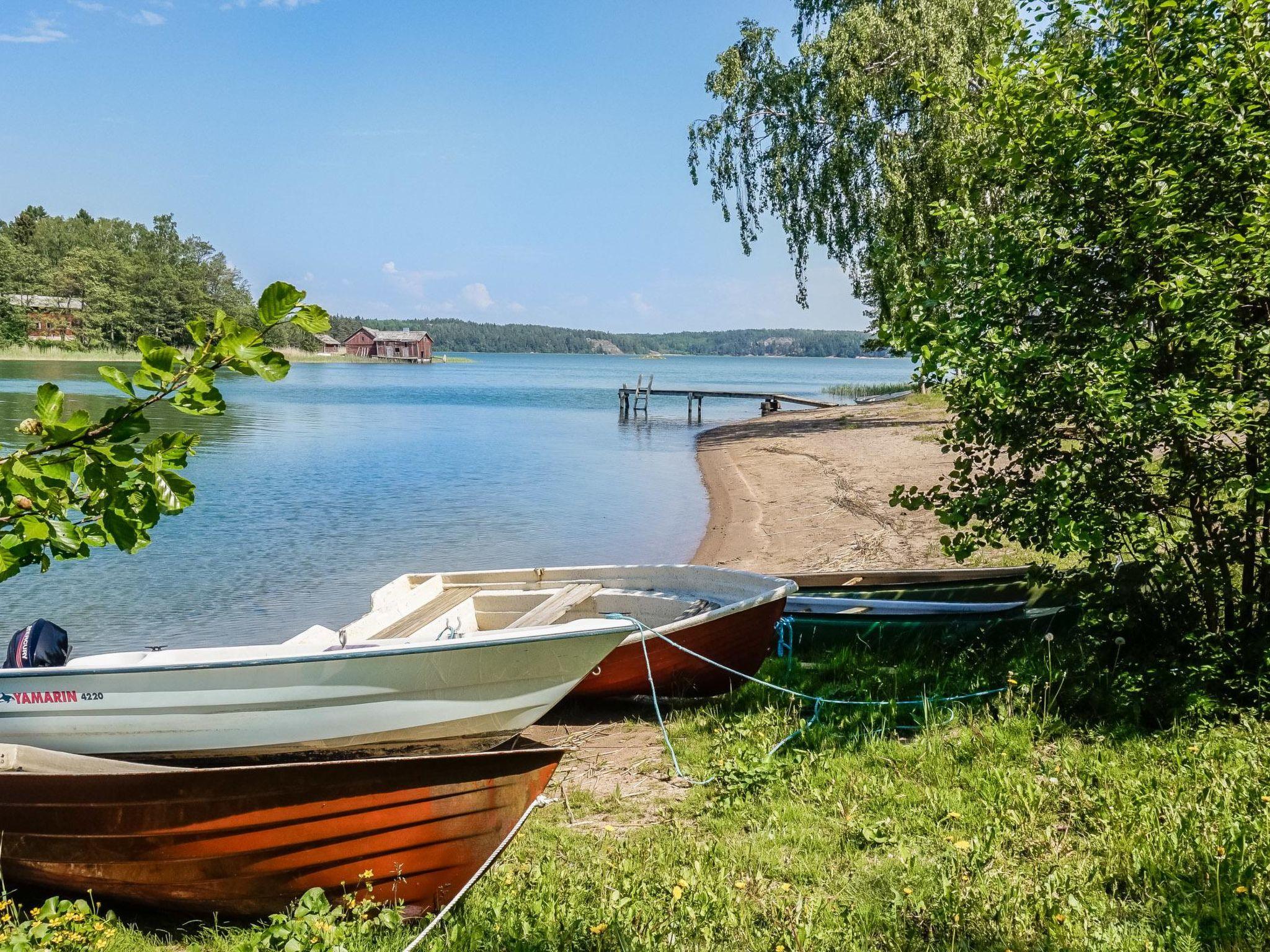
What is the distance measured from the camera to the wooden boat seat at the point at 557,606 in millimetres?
7227

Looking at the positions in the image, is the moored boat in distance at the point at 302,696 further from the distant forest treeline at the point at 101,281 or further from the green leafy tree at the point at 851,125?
the distant forest treeline at the point at 101,281

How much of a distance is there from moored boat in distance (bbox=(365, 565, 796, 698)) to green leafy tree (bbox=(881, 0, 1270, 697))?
1.87m

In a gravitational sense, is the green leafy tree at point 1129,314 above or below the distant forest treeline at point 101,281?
below

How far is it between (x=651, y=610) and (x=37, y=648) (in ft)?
14.7

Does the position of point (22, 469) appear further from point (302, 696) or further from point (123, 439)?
Answer: point (302, 696)

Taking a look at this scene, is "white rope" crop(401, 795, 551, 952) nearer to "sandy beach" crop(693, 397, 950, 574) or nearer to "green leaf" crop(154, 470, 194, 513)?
"green leaf" crop(154, 470, 194, 513)

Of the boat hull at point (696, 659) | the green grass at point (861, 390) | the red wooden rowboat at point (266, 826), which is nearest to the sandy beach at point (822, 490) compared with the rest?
the boat hull at point (696, 659)

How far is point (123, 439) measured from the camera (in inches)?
89.4

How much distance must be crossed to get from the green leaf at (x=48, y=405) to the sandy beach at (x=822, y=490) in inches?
453

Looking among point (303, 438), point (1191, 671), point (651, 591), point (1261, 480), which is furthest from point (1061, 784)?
point (303, 438)

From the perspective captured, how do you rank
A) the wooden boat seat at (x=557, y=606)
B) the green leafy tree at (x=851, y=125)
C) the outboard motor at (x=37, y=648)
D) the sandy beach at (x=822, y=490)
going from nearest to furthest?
the outboard motor at (x=37, y=648)
the wooden boat seat at (x=557, y=606)
the sandy beach at (x=822, y=490)
the green leafy tree at (x=851, y=125)

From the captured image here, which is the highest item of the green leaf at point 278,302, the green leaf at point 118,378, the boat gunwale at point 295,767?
the green leaf at point 278,302

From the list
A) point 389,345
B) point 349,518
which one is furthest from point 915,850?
point 389,345

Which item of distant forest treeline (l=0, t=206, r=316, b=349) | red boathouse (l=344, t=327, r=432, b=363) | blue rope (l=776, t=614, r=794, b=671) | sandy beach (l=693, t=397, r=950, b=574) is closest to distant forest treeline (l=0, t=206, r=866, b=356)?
distant forest treeline (l=0, t=206, r=316, b=349)
